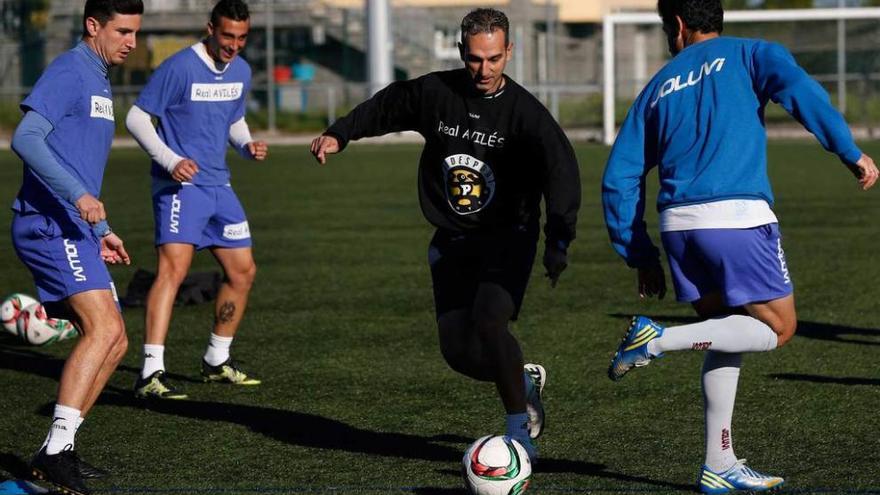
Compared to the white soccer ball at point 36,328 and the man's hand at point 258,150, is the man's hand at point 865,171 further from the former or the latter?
the white soccer ball at point 36,328

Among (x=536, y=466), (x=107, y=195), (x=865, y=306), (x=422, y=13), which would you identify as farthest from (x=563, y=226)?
(x=422, y=13)

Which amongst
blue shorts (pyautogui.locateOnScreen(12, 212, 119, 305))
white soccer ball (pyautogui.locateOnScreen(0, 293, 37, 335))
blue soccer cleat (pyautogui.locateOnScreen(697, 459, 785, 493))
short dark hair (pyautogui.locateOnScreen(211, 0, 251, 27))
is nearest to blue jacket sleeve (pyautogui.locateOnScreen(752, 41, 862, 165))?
blue soccer cleat (pyautogui.locateOnScreen(697, 459, 785, 493))

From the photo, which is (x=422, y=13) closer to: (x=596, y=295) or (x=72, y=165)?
(x=596, y=295)

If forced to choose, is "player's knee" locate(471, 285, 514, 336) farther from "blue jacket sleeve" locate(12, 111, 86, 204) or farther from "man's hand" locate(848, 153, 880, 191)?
"blue jacket sleeve" locate(12, 111, 86, 204)

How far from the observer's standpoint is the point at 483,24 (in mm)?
5980

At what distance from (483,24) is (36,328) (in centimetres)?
490

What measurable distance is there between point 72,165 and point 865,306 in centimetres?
655

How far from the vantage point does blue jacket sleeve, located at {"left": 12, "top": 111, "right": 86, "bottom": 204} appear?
5688 mm

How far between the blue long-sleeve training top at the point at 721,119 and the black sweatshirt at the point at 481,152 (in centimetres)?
50

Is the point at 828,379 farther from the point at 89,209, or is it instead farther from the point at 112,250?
the point at 89,209

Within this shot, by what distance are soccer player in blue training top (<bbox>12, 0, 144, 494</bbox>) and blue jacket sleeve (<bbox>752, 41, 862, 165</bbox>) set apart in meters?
2.52

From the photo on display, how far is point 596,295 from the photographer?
1143 centimetres

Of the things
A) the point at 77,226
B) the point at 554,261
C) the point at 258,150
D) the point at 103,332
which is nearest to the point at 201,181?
the point at 258,150

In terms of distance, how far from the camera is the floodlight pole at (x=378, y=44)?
1494 inches
